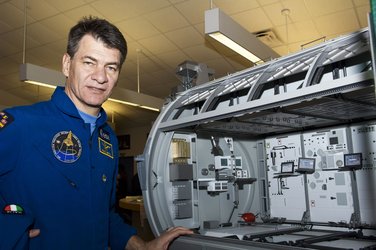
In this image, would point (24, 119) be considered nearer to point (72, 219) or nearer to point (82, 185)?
point (82, 185)

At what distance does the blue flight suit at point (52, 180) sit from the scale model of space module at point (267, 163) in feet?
3.26

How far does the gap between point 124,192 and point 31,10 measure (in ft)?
21.2

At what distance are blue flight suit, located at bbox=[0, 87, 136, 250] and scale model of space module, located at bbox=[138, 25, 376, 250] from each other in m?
0.99

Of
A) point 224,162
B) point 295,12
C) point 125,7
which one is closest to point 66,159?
point 224,162

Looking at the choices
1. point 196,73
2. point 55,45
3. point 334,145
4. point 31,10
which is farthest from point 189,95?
point 55,45

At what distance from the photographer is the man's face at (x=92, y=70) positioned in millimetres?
1939

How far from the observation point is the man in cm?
178

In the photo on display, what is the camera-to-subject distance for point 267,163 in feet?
13.4

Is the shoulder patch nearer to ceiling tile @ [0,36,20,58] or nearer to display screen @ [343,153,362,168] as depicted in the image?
display screen @ [343,153,362,168]

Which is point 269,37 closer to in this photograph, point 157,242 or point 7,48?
point 157,242

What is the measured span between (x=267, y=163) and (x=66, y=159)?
2696 millimetres

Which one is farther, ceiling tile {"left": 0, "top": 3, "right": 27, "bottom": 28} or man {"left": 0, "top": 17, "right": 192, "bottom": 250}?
ceiling tile {"left": 0, "top": 3, "right": 27, "bottom": 28}

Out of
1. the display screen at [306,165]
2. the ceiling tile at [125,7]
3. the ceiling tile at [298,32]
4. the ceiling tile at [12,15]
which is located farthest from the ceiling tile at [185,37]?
the display screen at [306,165]

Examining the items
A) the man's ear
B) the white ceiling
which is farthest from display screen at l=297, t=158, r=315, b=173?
the white ceiling
